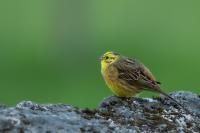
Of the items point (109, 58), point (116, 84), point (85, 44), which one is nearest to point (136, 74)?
point (116, 84)

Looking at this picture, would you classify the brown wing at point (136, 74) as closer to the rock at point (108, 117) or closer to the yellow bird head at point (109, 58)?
the yellow bird head at point (109, 58)

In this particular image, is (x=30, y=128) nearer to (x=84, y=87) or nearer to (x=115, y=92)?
(x=115, y=92)

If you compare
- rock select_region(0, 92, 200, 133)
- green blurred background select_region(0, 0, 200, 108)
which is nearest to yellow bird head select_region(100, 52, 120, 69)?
rock select_region(0, 92, 200, 133)

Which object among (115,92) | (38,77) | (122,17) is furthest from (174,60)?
(115,92)

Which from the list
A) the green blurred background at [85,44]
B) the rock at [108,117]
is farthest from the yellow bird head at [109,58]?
the green blurred background at [85,44]

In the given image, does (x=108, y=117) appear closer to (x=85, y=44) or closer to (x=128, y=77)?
(x=128, y=77)

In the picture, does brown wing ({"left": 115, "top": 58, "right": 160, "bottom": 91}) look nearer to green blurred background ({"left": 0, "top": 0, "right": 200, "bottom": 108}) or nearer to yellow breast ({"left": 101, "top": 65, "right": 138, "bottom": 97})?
yellow breast ({"left": 101, "top": 65, "right": 138, "bottom": 97})

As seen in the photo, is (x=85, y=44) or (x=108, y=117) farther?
(x=85, y=44)
